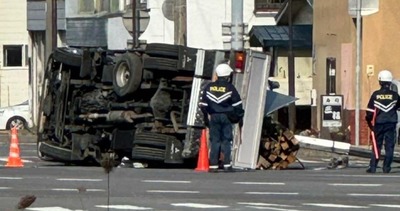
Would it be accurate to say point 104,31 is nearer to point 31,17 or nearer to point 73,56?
point 31,17

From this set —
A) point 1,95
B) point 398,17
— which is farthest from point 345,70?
point 1,95

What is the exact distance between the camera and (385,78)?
2300 cm

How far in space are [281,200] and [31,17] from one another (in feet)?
141

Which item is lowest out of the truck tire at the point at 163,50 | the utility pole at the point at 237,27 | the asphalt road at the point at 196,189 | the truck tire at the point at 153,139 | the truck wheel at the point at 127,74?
the asphalt road at the point at 196,189

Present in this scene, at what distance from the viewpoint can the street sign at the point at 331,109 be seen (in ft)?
112

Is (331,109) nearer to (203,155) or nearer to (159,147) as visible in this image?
(159,147)

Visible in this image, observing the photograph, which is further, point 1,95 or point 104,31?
point 1,95

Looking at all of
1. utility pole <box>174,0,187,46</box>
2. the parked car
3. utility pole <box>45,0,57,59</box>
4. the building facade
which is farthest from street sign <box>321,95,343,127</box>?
the parked car

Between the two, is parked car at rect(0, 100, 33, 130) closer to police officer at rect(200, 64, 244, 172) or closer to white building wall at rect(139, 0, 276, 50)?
white building wall at rect(139, 0, 276, 50)

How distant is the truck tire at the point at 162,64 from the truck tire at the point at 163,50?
10 centimetres

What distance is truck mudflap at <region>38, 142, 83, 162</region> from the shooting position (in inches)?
984

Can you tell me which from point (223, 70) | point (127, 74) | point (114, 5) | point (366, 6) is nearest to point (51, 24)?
point (114, 5)

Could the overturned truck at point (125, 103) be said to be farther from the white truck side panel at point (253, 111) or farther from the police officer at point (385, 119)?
the police officer at point (385, 119)

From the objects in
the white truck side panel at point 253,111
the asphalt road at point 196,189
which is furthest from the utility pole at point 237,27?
the asphalt road at point 196,189
